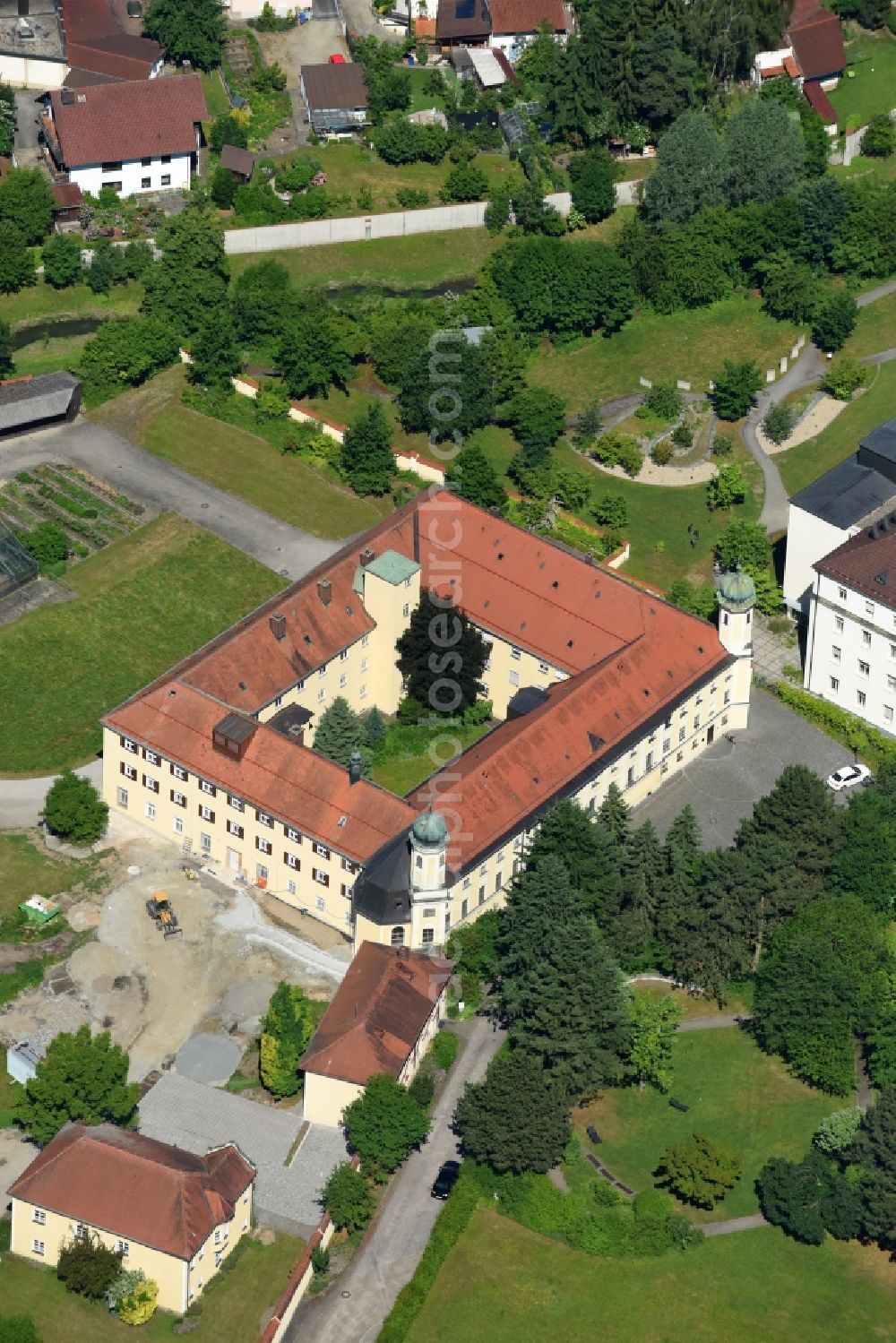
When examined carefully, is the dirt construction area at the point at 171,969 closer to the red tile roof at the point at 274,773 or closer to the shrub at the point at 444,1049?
the red tile roof at the point at 274,773

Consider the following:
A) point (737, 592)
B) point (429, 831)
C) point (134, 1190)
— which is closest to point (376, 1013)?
point (429, 831)

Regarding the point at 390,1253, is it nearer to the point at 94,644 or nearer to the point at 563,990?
the point at 563,990

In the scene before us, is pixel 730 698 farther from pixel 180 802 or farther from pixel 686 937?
pixel 180 802

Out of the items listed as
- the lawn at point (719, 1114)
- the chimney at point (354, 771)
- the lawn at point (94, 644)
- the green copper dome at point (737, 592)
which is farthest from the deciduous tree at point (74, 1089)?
the green copper dome at point (737, 592)

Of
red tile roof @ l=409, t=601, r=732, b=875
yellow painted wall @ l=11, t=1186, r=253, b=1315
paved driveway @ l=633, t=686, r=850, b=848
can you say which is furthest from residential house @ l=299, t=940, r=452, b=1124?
paved driveway @ l=633, t=686, r=850, b=848

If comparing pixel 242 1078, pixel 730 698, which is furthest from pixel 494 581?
pixel 242 1078

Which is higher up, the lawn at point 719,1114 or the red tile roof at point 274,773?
the red tile roof at point 274,773
